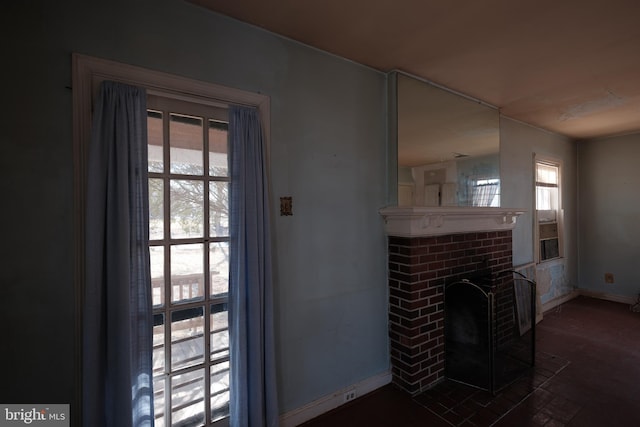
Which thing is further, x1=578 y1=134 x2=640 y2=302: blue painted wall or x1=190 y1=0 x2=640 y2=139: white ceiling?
x1=578 y1=134 x2=640 y2=302: blue painted wall

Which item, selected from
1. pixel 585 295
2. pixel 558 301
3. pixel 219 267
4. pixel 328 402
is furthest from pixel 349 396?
pixel 585 295

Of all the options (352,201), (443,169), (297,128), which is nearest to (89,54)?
(297,128)

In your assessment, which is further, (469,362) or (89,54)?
(469,362)

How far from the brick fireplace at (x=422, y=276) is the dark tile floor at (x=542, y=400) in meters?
0.20

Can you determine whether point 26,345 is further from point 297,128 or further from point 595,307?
point 595,307

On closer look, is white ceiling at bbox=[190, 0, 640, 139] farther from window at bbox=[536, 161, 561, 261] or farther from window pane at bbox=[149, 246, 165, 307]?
window at bbox=[536, 161, 561, 261]

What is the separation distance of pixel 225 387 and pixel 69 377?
2.66 feet

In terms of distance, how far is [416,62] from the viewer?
7.20 ft

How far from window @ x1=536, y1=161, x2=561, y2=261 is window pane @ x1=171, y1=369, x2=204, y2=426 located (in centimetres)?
454

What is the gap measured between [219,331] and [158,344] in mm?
334

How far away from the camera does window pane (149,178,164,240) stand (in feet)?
5.03

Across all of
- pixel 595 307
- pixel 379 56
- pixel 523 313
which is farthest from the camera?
pixel 595 307

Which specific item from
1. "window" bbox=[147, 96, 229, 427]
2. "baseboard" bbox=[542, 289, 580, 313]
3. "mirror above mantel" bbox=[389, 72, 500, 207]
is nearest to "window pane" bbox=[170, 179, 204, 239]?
"window" bbox=[147, 96, 229, 427]
